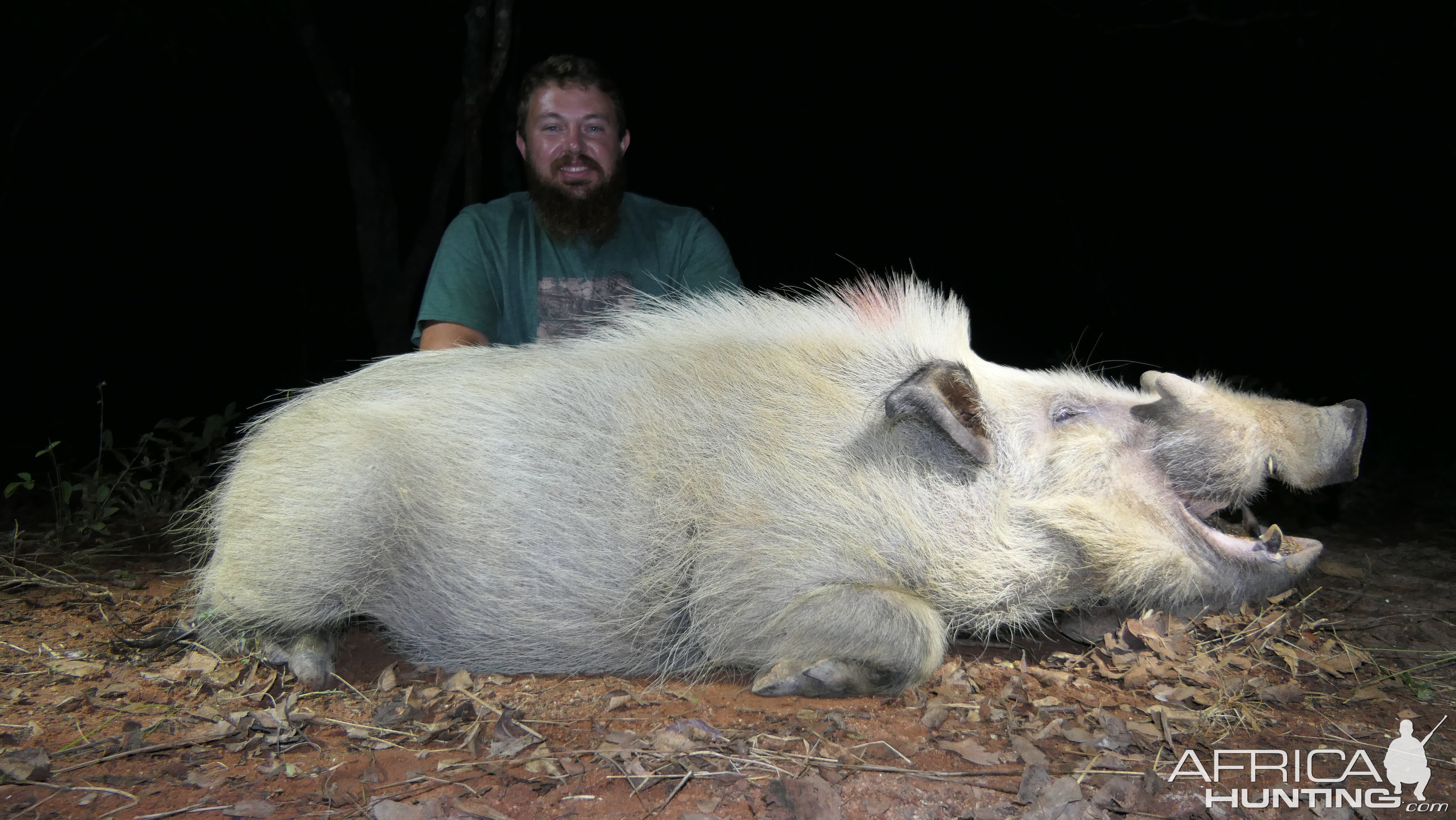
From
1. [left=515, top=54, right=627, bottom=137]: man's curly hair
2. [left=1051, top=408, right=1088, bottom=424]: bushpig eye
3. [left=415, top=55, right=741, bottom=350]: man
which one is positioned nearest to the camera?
[left=1051, top=408, right=1088, bottom=424]: bushpig eye

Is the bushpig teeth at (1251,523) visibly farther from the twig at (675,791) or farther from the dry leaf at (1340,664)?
the twig at (675,791)

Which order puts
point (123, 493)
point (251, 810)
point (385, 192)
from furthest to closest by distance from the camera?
1. point (385, 192)
2. point (123, 493)
3. point (251, 810)

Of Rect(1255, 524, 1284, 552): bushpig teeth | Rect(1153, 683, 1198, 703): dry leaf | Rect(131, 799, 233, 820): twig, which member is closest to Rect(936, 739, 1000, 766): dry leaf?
Rect(1153, 683, 1198, 703): dry leaf

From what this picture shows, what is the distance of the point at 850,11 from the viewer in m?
9.24

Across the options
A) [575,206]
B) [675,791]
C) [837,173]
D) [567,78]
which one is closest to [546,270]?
[575,206]

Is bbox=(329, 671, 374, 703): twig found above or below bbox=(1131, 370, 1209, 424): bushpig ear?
below

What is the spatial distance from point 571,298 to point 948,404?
206 centimetres

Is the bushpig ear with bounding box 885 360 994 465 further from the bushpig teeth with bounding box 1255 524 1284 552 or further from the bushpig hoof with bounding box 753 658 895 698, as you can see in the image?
the bushpig teeth with bounding box 1255 524 1284 552

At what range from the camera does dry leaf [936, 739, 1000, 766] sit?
2107mm

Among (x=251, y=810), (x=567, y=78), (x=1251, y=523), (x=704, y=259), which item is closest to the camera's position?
(x=251, y=810)

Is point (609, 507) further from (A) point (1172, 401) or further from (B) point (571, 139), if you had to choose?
(B) point (571, 139)

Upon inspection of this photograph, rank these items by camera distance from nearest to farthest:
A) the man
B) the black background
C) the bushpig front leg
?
the bushpig front leg
the man
the black background

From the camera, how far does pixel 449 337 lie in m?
3.86

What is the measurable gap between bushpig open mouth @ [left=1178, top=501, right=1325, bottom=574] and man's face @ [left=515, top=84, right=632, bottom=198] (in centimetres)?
274
